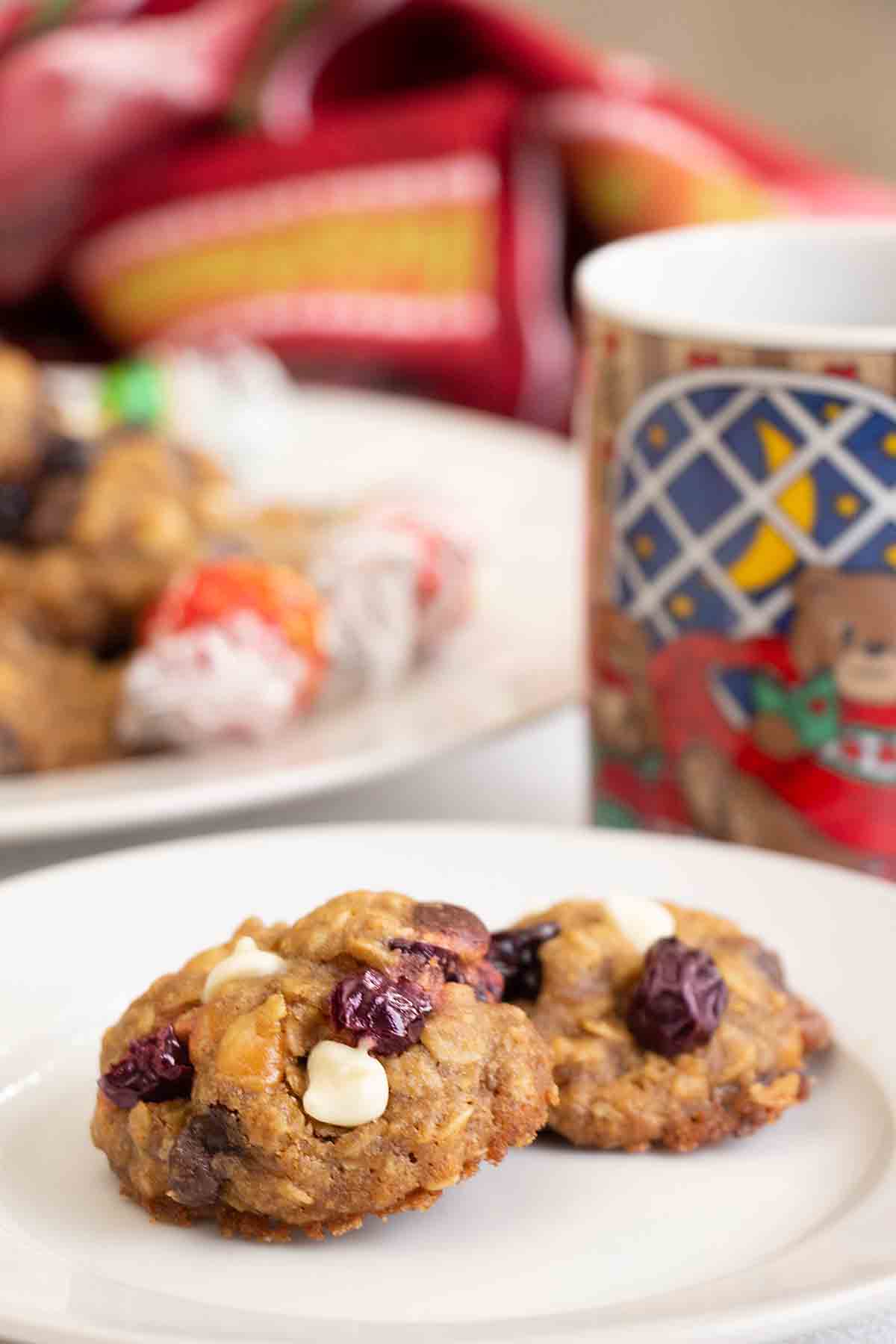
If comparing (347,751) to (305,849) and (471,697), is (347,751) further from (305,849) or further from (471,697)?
(305,849)

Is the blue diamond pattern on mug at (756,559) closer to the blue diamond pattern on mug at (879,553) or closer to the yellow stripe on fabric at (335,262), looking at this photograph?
the blue diamond pattern on mug at (879,553)

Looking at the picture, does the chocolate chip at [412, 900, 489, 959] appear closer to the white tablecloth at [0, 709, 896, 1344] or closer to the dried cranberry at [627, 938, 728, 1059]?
the dried cranberry at [627, 938, 728, 1059]

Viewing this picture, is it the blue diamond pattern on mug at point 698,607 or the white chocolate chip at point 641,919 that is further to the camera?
the blue diamond pattern on mug at point 698,607

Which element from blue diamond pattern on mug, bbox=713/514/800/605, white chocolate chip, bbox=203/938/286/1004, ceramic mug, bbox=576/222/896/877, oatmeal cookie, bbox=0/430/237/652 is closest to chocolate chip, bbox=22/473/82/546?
oatmeal cookie, bbox=0/430/237/652

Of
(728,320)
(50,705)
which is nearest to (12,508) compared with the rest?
(50,705)

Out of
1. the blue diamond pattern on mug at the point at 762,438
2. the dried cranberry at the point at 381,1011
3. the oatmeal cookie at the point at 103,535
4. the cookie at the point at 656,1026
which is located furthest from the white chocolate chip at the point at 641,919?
the oatmeal cookie at the point at 103,535

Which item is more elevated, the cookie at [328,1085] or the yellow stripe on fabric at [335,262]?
the cookie at [328,1085]
